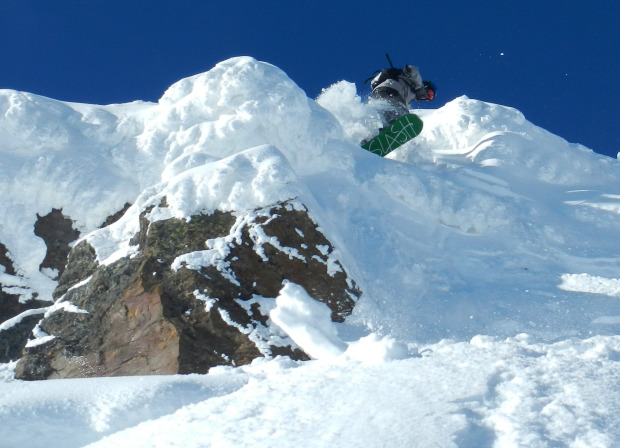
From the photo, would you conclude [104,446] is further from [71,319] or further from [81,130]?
[81,130]

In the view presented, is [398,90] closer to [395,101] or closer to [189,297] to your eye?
[395,101]

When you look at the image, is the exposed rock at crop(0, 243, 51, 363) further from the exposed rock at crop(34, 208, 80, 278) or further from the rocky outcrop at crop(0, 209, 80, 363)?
the exposed rock at crop(34, 208, 80, 278)

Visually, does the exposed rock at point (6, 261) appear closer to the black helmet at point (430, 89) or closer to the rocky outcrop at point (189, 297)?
the rocky outcrop at point (189, 297)

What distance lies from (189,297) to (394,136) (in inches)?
241

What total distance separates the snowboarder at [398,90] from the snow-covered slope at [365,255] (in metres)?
0.70

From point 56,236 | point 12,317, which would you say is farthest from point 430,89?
point 12,317

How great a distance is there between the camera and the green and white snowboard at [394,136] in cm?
1189

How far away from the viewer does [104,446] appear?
3725mm

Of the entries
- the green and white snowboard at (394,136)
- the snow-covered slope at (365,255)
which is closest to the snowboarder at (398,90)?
the snow-covered slope at (365,255)

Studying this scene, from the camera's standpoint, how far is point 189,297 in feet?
22.9

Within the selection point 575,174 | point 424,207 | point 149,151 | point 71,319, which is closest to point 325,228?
point 424,207

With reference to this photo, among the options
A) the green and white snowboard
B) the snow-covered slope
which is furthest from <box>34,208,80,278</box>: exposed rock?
the green and white snowboard

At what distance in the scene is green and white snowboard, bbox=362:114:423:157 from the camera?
39.0ft

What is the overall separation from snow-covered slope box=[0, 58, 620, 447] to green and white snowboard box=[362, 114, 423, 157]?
46 centimetres
